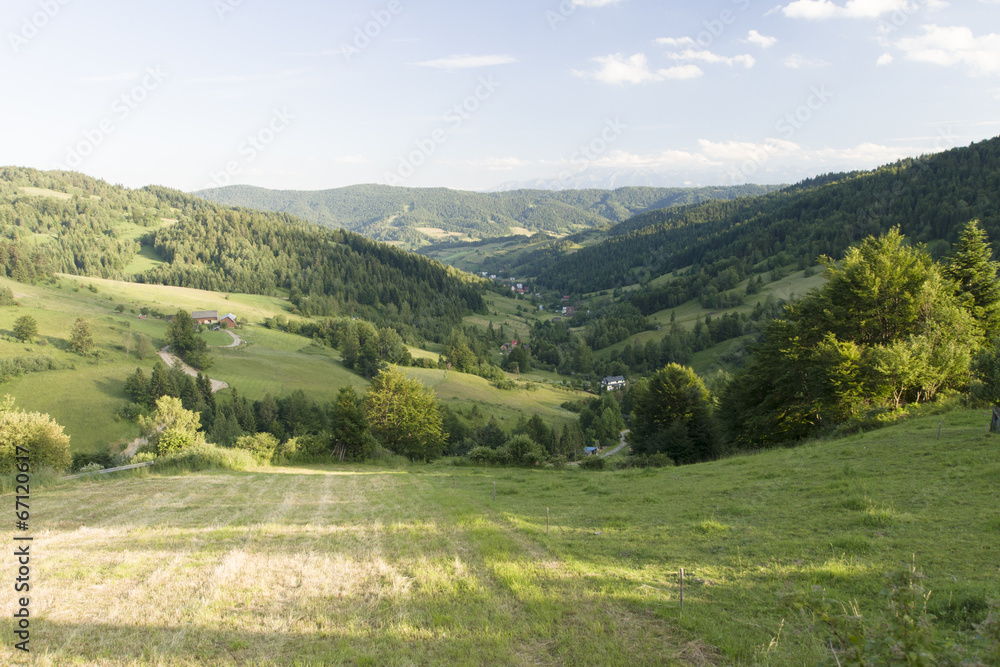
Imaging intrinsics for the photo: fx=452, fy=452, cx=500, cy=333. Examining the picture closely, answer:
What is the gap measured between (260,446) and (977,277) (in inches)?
2250

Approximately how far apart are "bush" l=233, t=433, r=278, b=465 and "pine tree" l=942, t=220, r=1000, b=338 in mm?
52300

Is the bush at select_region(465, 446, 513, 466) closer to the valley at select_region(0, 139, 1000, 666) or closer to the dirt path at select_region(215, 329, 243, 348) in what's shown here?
the valley at select_region(0, 139, 1000, 666)

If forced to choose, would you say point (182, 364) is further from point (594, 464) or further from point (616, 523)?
point (616, 523)

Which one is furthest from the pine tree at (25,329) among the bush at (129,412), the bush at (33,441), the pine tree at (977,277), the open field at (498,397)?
the pine tree at (977,277)

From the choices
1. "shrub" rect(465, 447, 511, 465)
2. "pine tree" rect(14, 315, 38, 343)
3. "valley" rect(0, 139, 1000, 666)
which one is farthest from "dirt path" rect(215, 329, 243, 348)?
"shrub" rect(465, 447, 511, 465)

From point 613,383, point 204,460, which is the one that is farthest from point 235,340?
point 613,383

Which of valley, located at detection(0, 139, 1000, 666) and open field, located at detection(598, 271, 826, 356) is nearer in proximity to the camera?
valley, located at detection(0, 139, 1000, 666)

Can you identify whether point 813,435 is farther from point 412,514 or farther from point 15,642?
point 15,642

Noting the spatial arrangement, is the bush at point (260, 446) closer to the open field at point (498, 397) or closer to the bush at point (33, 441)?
the bush at point (33, 441)

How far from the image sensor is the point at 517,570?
9695 mm

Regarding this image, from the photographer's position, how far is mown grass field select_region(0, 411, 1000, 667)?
6.76 meters

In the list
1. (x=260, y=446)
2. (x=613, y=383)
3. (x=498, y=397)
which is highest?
(x=260, y=446)

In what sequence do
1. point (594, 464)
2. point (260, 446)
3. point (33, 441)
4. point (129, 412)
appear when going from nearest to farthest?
1. point (33, 441)
2. point (594, 464)
3. point (260, 446)
4. point (129, 412)

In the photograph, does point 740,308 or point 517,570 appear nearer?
point 517,570
